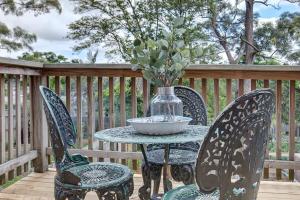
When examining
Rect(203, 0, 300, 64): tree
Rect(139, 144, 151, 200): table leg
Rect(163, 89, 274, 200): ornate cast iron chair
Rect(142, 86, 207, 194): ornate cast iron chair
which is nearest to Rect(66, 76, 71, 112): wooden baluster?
Rect(142, 86, 207, 194): ornate cast iron chair

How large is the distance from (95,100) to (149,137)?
1.90m

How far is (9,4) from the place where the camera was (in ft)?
35.4

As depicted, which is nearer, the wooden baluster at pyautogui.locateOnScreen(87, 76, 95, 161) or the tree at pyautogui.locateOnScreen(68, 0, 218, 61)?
the wooden baluster at pyautogui.locateOnScreen(87, 76, 95, 161)

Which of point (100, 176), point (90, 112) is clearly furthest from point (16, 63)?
point (100, 176)

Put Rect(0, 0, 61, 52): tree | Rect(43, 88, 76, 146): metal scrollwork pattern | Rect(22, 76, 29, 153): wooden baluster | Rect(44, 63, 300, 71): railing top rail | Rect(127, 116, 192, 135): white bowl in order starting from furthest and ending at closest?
Rect(0, 0, 61, 52): tree
Rect(22, 76, 29, 153): wooden baluster
Rect(44, 63, 300, 71): railing top rail
Rect(43, 88, 76, 146): metal scrollwork pattern
Rect(127, 116, 192, 135): white bowl

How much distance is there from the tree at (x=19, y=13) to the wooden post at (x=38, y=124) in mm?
8040

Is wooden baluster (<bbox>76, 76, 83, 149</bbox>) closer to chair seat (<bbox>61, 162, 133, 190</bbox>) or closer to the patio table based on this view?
chair seat (<bbox>61, 162, 133, 190</bbox>)

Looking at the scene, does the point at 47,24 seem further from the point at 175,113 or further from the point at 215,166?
the point at 215,166

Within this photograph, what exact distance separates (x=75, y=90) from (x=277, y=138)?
190 cm

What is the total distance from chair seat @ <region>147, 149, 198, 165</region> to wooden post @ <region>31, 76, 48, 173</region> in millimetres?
1396

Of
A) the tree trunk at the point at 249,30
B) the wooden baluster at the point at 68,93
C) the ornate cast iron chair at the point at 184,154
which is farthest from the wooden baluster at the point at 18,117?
the tree trunk at the point at 249,30

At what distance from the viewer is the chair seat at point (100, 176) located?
1809 millimetres

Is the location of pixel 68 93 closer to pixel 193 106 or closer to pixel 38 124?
pixel 38 124

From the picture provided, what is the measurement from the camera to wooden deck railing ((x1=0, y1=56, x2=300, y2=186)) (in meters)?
2.97
